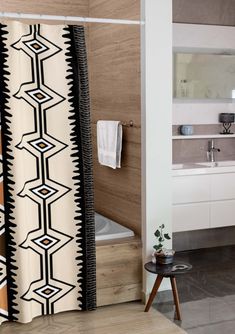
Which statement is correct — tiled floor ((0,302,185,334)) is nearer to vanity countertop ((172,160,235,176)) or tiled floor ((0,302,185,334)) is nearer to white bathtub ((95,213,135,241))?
white bathtub ((95,213,135,241))

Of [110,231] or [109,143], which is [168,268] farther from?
[109,143]

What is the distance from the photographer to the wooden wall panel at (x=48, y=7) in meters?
4.43

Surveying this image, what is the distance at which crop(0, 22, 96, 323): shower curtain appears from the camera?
312 centimetres

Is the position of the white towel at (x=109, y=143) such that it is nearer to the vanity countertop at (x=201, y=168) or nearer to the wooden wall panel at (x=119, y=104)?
the wooden wall panel at (x=119, y=104)

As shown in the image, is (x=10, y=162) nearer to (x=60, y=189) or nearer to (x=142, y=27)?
(x=60, y=189)

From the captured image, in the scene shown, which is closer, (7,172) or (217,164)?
(7,172)

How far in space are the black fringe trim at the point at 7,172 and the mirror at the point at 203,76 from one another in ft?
6.93

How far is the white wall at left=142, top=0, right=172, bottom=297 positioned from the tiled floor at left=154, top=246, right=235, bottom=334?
0.34 m

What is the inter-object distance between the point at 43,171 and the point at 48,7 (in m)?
1.98

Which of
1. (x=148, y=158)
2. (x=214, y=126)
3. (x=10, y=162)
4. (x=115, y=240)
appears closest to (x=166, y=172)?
(x=148, y=158)

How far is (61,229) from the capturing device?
3301 mm

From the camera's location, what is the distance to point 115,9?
3.96 meters

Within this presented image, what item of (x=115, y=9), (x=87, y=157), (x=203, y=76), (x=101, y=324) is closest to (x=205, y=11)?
(x=203, y=76)

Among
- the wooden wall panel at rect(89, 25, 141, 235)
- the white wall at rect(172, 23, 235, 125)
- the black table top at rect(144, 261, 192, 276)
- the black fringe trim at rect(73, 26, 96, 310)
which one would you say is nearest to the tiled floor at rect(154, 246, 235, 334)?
the black table top at rect(144, 261, 192, 276)
